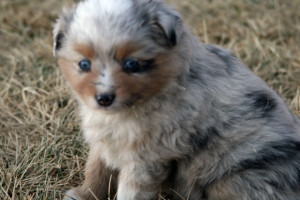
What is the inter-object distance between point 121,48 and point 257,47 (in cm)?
439

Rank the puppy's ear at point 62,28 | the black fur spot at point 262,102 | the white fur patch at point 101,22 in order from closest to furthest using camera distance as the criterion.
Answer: the white fur patch at point 101,22 < the puppy's ear at point 62,28 < the black fur spot at point 262,102

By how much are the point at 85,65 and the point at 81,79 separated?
0.13 metres

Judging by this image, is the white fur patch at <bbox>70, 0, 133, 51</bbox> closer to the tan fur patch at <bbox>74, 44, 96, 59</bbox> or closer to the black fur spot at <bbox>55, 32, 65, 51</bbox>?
the tan fur patch at <bbox>74, 44, 96, 59</bbox>

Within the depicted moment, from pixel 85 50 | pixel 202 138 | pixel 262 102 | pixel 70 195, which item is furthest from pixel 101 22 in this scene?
pixel 70 195

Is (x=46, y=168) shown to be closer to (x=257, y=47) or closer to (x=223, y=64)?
(x=223, y=64)

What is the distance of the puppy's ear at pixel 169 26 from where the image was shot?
393 centimetres

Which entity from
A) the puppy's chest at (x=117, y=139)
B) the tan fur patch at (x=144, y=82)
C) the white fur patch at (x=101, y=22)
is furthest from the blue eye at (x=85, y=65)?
the puppy's chest at (x=117, y=139)

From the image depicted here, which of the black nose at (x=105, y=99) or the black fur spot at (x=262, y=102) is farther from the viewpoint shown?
the black fur spot at (x=262, y=102)

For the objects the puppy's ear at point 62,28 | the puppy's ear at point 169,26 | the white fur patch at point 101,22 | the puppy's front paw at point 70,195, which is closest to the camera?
the white fur patch at point 101,22

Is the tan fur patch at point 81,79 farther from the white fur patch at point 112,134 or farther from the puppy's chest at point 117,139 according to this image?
the puppy's chest at point 117,139

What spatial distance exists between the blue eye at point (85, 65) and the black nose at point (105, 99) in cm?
31

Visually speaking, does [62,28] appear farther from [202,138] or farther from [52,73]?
[52,73]

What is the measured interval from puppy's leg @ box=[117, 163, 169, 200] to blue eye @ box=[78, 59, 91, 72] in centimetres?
101

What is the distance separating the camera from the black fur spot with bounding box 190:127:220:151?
4277mm
